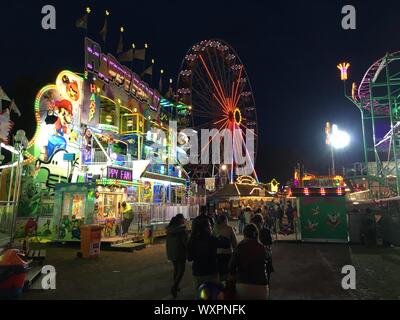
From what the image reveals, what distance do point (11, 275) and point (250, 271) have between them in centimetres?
465

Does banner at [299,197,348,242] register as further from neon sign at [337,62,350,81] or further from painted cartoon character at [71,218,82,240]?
neon sign at [337,62,350,81]

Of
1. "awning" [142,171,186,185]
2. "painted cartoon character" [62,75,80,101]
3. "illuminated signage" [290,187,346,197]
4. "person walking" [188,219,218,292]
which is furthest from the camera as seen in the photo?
"awning" [142,171,186,185]

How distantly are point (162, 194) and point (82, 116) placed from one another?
8.12m

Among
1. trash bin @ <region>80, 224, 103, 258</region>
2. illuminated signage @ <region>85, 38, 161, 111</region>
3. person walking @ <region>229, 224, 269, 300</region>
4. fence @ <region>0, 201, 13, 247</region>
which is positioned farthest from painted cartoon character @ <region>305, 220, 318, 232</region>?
illuminated signage @ <region>85, 38, 161, 111</region>

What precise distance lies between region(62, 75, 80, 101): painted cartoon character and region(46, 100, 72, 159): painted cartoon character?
21.1 inches

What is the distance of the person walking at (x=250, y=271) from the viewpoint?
13.4 ft

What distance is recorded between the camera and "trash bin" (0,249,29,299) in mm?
6082

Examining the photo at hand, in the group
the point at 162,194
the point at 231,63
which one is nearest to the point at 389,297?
the point at 162,194

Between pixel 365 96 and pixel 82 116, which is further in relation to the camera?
pixel 365 96

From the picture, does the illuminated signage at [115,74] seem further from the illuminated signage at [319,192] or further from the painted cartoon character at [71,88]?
the illuminated signage at [319,192]

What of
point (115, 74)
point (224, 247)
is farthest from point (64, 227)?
point (115, 74)

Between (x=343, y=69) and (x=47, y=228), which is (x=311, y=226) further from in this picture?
(x=343, y=69)
